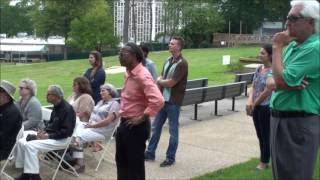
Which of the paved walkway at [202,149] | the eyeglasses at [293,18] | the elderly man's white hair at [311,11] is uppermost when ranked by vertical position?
the elderly man's white hair at [311,11]

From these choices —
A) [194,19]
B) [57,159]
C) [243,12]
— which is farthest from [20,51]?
[57,159]

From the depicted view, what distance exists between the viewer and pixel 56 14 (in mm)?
58844

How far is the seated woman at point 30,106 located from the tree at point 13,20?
98410mm

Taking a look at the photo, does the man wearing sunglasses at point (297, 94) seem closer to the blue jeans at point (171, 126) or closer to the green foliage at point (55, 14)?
the blue jeans at point (171, 126)

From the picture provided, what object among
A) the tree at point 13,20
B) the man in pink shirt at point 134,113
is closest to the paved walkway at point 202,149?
the man in pink shirt at point 134,113

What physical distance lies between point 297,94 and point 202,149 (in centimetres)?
516

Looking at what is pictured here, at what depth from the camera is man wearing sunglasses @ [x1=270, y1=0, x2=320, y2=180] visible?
12.3 ft

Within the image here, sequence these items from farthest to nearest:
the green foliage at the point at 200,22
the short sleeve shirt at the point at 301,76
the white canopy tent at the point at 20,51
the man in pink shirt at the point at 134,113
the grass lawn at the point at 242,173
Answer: the white canopy tent at the point at 20,51 → the green foliage at the point at 200,22 → the grass lawn at the point at 242,173 → the man in pink shirt at the point at 134,113 → the short sleeve shirt at the point at 301,76

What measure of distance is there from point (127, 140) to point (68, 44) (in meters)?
54.4

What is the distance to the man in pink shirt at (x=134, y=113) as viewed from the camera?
5.29 m

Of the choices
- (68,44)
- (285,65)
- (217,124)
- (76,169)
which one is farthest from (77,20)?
(285,65)

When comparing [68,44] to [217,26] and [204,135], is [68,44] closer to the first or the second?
[217,26]

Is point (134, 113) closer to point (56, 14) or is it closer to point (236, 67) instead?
point (236, 67)

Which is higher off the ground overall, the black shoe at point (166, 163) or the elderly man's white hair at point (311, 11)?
the elderly man's white hair at point (311, 11)
